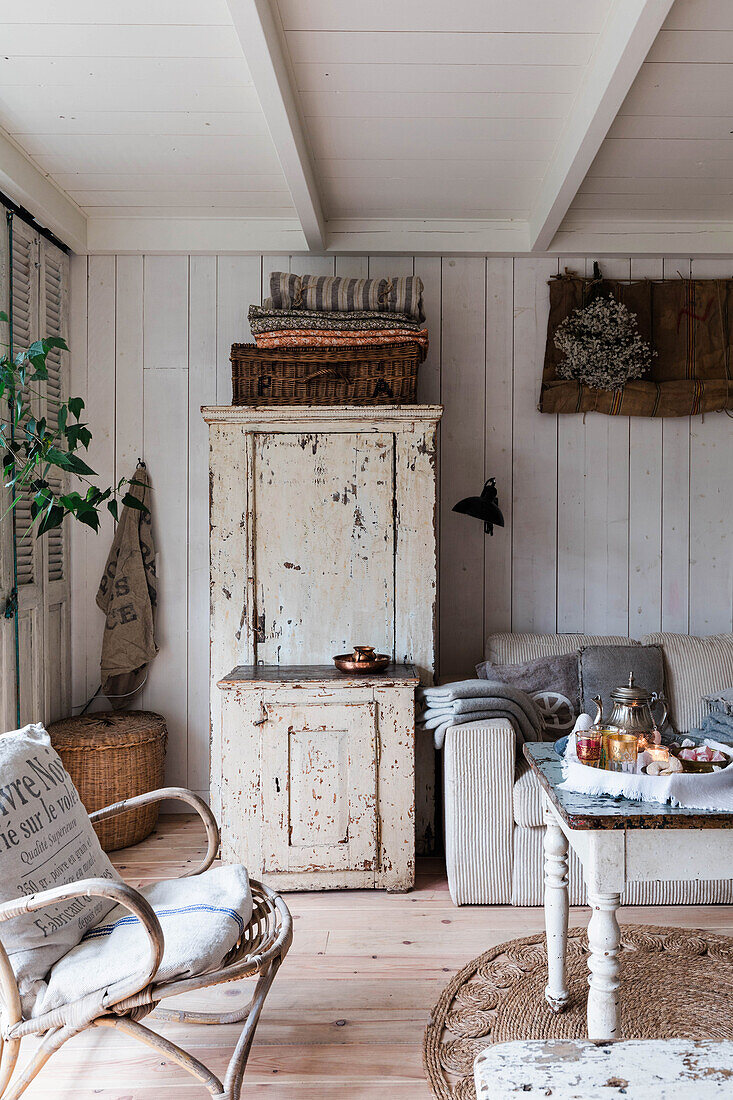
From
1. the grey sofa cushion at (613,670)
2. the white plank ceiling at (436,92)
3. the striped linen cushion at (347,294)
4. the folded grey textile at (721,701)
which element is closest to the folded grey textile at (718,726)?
the folded grey textile at (721,701)

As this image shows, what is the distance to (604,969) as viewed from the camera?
5.56 feet

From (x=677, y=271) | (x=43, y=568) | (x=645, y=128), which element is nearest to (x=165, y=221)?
(x=43, y=568)

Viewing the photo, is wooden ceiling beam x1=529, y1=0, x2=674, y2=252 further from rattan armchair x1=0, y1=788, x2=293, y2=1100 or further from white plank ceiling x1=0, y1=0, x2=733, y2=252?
rattan armchair x1=0, y1=788, x2=293, y2=1100

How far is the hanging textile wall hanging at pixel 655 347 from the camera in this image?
3701 mm

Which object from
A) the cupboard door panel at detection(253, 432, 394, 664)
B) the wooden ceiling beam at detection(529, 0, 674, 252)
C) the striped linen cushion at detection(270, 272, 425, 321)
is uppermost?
the wooden ceiling beam at detection(529, 0, 674, 252)

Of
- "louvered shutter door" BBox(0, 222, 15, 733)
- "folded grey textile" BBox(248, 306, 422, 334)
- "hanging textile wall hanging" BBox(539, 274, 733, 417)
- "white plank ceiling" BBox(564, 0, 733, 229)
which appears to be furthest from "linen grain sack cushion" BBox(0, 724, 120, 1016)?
"hanging textile wall hanging" BBox(539, 274, 733, 417)

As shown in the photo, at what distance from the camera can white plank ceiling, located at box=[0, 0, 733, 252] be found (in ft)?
7.20

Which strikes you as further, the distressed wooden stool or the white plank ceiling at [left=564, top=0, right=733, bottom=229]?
the white plank ceiling at [left=564, top=0, right=733, bottom=229]

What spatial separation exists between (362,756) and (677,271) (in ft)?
8.78

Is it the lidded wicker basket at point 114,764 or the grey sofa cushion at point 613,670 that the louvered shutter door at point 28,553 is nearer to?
the lidded wicker basket at point 114,764

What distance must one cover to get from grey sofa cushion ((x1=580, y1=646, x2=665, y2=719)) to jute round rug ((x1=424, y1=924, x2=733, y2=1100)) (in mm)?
902

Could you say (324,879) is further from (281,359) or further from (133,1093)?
(281,359)

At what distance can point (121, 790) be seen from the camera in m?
3.29

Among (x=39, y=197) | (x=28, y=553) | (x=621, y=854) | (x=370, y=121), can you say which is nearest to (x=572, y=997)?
(x=621, y=854)
